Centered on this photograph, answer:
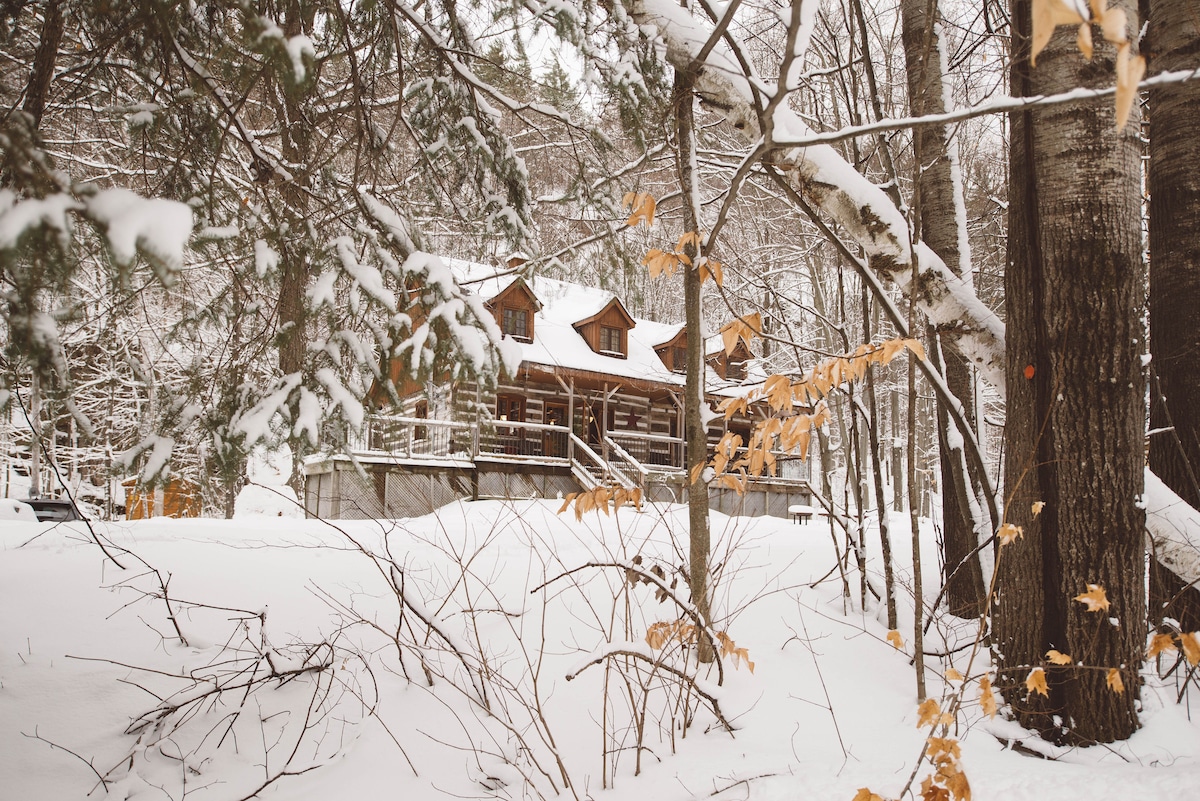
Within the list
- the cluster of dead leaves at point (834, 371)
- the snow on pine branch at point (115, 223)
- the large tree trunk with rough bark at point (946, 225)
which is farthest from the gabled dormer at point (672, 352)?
the snow on pine branch at point (115, 223)

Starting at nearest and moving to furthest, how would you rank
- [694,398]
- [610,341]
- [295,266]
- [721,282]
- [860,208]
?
[721,282], [295,266], [860,208], [694,398], [610,341]

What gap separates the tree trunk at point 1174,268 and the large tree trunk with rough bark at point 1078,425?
182 centimetres

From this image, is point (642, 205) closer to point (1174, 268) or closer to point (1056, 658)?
point (1056, 658)

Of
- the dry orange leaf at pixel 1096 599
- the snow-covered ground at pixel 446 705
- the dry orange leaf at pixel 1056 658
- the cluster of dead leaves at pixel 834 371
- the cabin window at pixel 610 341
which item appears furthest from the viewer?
the cabin window at pixel 610 341

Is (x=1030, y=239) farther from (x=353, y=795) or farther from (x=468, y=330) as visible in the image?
(x=353, y=795)

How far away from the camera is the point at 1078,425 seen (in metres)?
3.09

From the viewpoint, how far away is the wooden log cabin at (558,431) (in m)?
13.5

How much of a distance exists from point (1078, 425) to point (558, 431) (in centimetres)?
1500

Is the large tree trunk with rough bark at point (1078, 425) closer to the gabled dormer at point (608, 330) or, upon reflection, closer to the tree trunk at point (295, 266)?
the tree trunk at point (295, 266)

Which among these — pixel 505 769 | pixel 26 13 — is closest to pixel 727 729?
pixel 505 769

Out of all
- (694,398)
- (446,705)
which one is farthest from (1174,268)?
(446,705)

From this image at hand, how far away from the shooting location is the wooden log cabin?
44.3ft

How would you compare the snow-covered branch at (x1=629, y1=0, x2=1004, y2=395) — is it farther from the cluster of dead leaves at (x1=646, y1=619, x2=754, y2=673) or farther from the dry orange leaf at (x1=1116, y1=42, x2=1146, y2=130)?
the dry orange leaf at (x1=1116, y1=42, x2=1146, y2=130)

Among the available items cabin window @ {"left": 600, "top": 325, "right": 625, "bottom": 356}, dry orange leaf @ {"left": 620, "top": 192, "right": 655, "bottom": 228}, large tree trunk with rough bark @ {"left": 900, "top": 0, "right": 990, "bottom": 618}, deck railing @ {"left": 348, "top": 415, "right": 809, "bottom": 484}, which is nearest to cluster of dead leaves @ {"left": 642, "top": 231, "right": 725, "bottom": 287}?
dry orange leaf @ {"left": 620, "top": 192, "right": 655, "bottom": 228}
